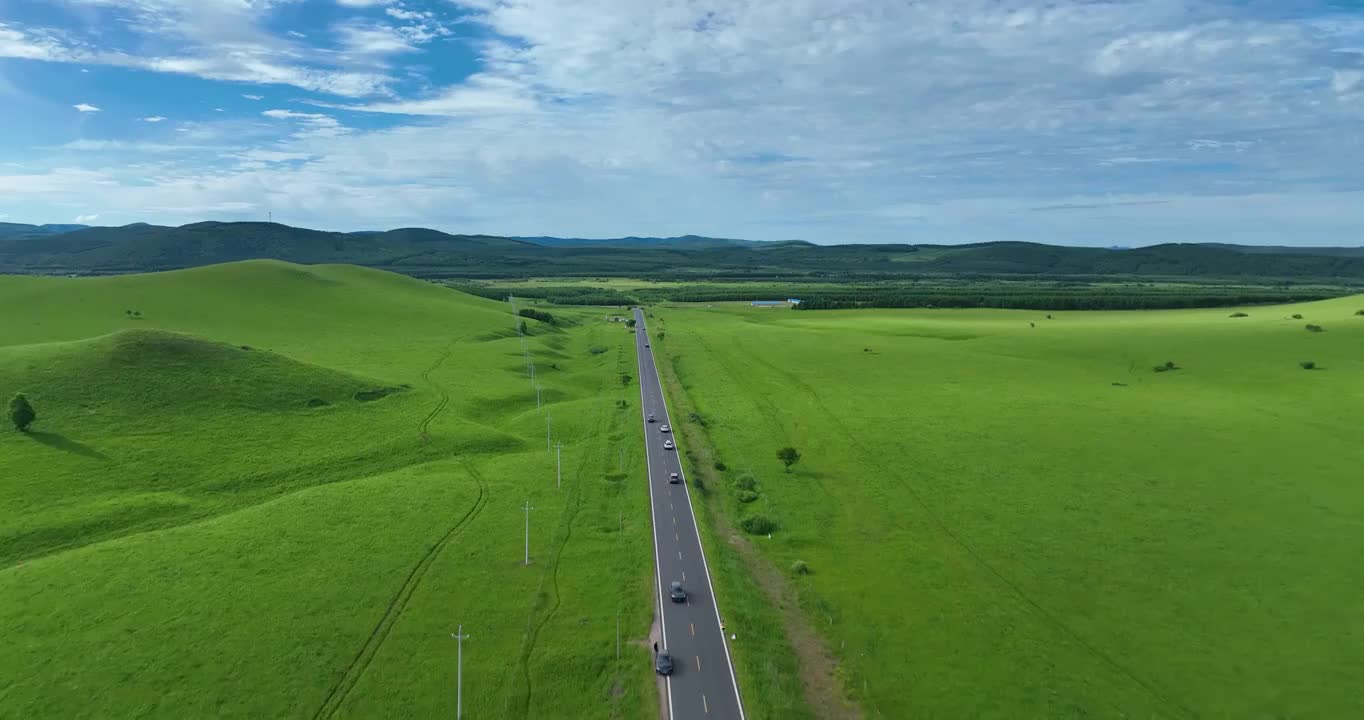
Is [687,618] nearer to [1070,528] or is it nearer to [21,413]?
[1070,528]

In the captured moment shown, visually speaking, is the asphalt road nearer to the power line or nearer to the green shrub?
the green shrub

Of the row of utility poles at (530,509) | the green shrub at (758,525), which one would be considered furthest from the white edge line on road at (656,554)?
the green shrub at (758,525)

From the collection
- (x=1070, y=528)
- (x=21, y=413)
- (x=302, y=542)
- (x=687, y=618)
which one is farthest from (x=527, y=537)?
(x=21, y=413)

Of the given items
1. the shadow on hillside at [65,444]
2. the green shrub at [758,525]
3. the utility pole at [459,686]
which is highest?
the shadow on hillside at [65,444]

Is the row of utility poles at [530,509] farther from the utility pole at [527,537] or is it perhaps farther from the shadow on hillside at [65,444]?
the shadow on hillside at [65,444]

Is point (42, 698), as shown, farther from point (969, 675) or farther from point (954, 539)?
point (954, 539)

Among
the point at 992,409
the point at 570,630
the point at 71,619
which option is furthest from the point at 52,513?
the point at 992,409

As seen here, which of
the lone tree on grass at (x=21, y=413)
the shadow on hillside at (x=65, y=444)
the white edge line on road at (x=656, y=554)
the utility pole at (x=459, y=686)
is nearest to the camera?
the utility pole at (x=459, y=686)
